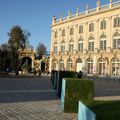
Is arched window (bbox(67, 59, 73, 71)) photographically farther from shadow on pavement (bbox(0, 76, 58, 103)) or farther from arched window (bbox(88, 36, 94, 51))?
shadow on pavement (bbox(0, 76, 58, 103))

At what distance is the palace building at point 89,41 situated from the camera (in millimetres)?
61344

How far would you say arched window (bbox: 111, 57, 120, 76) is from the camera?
6000 cm

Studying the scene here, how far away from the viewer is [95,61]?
64500 millimetres

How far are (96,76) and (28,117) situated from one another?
178 ft

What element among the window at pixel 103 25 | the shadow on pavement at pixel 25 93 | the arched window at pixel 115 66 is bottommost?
the shadow on pavement at pixel 25 93

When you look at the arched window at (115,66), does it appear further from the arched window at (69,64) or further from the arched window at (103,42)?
the arched window at (69,64)

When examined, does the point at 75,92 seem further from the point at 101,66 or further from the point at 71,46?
the point at 71,46

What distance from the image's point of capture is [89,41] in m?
68.2

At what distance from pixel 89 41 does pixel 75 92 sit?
56270mm

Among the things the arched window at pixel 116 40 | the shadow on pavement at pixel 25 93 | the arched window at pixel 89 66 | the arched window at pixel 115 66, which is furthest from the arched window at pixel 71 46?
the shadow on pavement at pixel 25 93

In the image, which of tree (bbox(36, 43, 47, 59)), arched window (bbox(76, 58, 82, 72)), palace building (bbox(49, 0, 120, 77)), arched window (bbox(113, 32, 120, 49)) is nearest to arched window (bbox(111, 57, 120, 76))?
palace building (bbox(49, 0, 120, 77))

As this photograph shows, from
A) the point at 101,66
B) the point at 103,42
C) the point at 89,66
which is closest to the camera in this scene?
the point at 103,42

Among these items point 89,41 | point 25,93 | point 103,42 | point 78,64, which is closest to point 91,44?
point 89,41

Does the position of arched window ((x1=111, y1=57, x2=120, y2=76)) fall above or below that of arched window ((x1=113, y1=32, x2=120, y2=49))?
below
